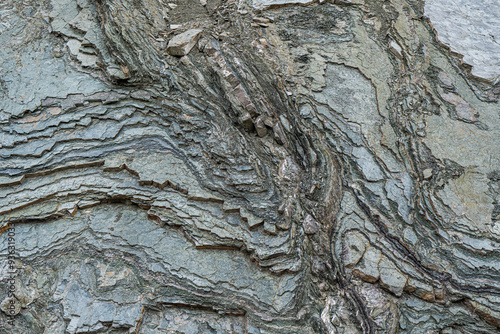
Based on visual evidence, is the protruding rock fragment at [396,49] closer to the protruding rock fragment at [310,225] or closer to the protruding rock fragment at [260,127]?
the protruding rock fragment at [260,127]

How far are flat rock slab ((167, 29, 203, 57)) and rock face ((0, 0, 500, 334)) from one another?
1.1 inches

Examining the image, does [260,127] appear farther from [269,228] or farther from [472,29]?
[472,29]

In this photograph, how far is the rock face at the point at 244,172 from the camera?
3256 mm

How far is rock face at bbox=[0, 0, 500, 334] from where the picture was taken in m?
3.26

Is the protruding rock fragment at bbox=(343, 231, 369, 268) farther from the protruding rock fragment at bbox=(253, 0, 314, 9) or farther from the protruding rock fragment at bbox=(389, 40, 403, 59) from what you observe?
the protruding rock fragment at bbox=(253, 0, 314, 9)

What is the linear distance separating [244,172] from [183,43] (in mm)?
2132

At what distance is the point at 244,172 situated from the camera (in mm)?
3994

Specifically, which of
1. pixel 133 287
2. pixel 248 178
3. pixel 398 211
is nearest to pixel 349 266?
pixel 398 211

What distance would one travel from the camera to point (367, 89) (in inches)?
185

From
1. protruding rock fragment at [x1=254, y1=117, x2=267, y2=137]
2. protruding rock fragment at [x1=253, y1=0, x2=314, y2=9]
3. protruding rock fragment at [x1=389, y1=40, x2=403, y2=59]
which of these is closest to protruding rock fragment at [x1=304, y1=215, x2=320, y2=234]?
protruding rock fragment at [x1=254, y1=117, x2=267, y2=137]

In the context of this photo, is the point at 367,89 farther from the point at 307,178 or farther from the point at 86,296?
the point at 86,296

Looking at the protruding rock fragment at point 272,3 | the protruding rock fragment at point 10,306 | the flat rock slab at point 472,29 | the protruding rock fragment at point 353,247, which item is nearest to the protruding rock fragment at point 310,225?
the protruding rock fragment at point 353,247

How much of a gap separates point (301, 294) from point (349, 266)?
537 millimetres

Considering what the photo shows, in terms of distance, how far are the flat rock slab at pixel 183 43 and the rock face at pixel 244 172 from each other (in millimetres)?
27
